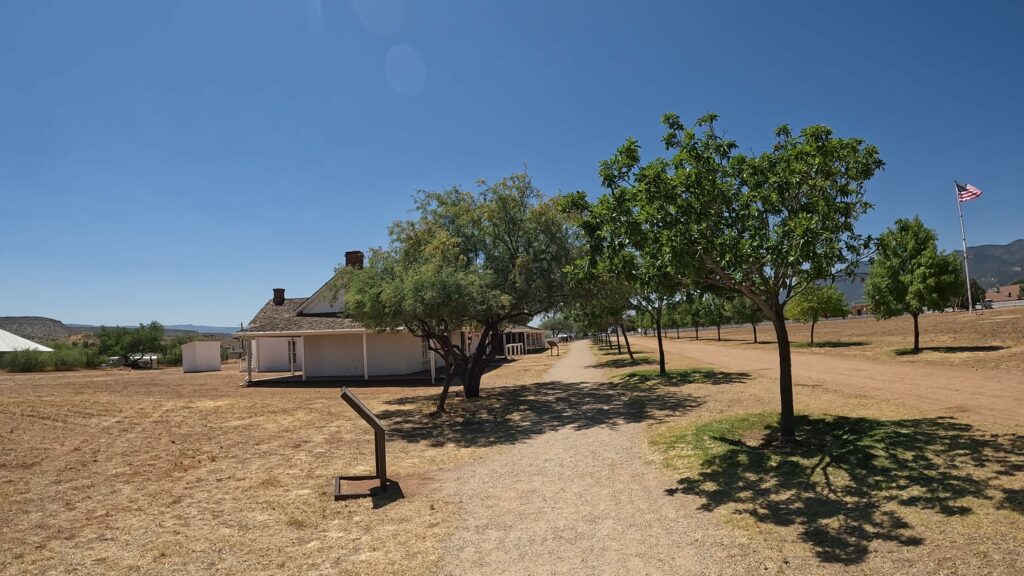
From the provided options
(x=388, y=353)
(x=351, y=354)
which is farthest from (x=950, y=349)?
(x=351, y=354)

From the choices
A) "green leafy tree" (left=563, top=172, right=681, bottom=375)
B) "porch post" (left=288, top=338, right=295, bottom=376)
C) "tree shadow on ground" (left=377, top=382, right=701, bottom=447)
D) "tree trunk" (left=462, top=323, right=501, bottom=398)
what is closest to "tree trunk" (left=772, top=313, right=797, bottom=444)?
"green leafy tree" (left=563, top=172, right=681, bottom=375)

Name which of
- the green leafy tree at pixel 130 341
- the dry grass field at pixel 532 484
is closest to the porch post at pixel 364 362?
the dry grass field at pixel 532 484

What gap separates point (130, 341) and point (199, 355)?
58.4 ft

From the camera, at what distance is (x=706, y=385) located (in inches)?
728

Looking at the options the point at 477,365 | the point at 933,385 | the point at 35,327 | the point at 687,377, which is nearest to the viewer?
the point at 933,385

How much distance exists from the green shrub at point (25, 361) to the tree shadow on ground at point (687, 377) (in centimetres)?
4449

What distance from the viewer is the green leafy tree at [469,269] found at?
15.0 m

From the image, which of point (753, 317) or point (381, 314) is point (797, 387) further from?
point (753, 317)

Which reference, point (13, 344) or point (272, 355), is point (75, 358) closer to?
point (13, 344)

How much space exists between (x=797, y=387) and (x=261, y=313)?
106ft

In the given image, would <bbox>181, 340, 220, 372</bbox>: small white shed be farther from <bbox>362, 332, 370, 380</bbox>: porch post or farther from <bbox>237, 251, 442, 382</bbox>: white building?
<bbox>362, 332, 370, 380</bbox>: porch post

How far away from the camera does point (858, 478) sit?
22.6 ft

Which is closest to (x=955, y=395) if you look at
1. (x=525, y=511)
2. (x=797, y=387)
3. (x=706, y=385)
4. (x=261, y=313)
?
(x=797, y=387)

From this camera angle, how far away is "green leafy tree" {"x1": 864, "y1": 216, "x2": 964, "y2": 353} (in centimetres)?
2625
